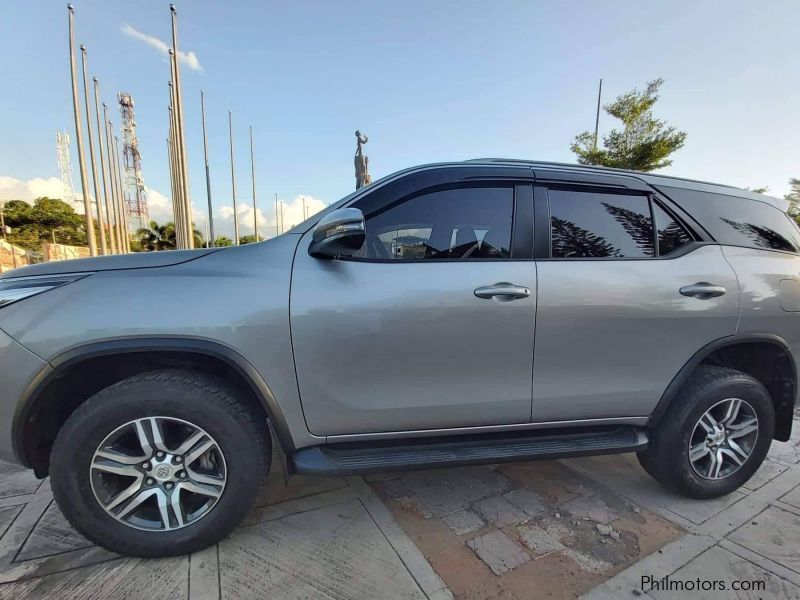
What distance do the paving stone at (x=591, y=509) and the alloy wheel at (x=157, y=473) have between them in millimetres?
1950

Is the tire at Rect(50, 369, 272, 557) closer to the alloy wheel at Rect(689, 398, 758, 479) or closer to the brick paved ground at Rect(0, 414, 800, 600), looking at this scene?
the brick paved ground at Rect(0, 414, 800, 600)

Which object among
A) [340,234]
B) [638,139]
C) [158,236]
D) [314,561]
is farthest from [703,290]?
[158,236]

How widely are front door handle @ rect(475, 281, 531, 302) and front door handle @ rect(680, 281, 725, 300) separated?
3.11 feet

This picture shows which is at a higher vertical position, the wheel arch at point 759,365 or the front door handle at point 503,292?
the front door handle at point 503,292

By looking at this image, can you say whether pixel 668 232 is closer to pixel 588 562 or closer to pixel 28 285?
pixel 588 562

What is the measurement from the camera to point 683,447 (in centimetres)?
229

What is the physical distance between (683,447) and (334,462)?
199 centimetres

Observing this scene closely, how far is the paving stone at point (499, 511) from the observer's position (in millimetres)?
2217

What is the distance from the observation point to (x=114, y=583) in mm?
1766

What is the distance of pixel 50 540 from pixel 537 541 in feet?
8.23

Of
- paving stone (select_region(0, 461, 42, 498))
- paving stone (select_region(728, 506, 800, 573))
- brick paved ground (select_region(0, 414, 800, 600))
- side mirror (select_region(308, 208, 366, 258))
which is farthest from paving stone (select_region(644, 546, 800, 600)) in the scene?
paving stone (select_region(0, 461, 42, 498))

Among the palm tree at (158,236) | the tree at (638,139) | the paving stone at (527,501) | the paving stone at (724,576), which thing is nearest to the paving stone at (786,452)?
the paving stone at (724,576)

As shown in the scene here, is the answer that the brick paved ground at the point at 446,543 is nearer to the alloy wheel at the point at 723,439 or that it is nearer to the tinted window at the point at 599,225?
the alloy wheel at the point at 723,439

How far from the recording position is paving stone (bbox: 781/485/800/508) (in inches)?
95.0
